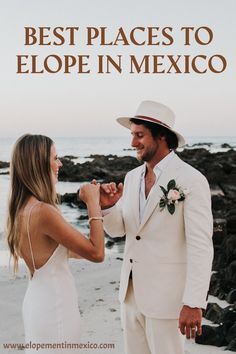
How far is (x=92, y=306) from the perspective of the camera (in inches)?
257

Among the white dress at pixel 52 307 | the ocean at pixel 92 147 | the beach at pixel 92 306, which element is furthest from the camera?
the ocean at pixel 92 147

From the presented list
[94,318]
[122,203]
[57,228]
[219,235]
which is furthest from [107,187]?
[219,235]

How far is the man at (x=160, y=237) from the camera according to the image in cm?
330

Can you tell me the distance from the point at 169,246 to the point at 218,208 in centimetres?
1018

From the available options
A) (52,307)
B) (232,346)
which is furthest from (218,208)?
(52,307)

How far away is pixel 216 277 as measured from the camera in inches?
284

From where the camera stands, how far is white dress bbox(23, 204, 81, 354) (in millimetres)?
3137

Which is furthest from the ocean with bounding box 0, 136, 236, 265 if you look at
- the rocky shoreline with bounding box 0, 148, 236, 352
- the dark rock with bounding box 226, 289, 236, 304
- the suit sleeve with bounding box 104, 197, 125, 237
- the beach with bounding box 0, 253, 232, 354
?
the suit sleeve with bounding box 104, 197, 125, 237

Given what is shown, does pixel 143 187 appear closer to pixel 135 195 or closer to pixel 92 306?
pixel 135 195

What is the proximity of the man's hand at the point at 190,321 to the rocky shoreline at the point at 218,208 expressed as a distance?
1.70 m

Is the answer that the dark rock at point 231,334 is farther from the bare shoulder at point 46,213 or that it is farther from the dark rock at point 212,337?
the bare shoulder at point 46,213

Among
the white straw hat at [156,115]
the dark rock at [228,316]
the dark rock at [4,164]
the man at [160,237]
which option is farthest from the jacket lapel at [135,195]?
the dark rock at [4,164]

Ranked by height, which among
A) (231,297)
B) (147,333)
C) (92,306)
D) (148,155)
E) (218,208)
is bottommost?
(218,208)

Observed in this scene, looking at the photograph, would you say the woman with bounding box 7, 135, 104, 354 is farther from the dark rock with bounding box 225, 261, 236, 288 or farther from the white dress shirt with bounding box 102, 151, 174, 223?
the dark rock with bounding box 225, 261, 236, 288
